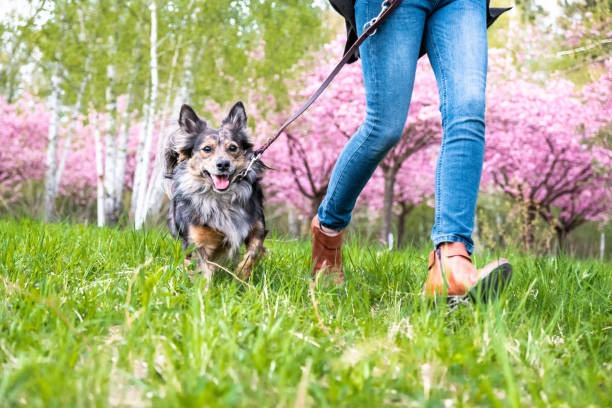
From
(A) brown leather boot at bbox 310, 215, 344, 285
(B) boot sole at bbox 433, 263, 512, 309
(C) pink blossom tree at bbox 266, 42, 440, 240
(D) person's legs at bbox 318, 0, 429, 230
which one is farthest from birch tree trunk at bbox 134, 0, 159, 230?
(B) boot sole at bbox 433, 263, 512, 309

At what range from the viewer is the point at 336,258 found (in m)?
3.02

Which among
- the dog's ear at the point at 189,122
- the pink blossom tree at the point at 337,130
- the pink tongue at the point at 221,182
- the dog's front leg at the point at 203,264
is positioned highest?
the pink blossom tree at the point at 337,130

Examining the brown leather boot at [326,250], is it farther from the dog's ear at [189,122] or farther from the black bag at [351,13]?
the dog's ear at [189,122]

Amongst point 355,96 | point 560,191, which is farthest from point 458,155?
point 560,191

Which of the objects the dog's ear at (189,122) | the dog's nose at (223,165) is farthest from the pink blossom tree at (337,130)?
the dog's nose at (223,165)

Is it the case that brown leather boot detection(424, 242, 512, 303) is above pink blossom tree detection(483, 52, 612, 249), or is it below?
below

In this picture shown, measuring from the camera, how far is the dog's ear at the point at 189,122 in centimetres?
366

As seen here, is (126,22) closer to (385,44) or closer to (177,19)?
(177,19)

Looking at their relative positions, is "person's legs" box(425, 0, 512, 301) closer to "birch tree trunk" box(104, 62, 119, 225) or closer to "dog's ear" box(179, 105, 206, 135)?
"dog's ear" box(179, 105, 206, 135)

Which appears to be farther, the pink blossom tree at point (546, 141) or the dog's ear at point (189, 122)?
the pink blossom tree at point (546, 141)

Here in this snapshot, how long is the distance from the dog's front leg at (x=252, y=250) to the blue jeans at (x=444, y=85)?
2.97ft

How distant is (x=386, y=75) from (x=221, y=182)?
135 cm

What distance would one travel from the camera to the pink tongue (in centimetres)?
338

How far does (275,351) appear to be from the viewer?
1477 millimetres
